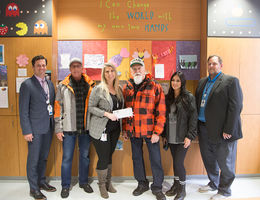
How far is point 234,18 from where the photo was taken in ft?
9.57

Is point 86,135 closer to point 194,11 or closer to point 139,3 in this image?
point 139,3

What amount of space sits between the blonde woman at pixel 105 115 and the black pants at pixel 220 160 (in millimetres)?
1177

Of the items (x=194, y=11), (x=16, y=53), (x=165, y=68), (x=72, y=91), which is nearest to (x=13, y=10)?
A: (x=16, y=53)

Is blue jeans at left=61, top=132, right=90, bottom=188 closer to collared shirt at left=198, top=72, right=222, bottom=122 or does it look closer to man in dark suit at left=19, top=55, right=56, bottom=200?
man in dark suit at left=19, top=55, right=56, bottom=200

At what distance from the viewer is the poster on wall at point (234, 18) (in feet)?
9.48

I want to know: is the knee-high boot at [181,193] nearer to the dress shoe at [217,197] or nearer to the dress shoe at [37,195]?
the dress shoe at [217,197]

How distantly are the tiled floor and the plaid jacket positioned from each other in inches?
34.3

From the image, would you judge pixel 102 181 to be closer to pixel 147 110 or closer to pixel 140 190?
pixel 140 190

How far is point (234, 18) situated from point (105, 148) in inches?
105

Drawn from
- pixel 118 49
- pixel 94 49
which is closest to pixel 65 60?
pixel 94 49

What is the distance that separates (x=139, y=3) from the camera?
3029 millimetres

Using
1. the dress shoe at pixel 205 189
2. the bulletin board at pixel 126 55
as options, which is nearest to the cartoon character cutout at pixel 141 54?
the bulletin board at pixel 126 55


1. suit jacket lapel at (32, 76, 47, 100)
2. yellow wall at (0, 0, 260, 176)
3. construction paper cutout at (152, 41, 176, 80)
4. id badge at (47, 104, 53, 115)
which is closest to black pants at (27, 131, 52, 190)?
id badge at (47, 104, 53, 115)

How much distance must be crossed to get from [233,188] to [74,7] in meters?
3.59
